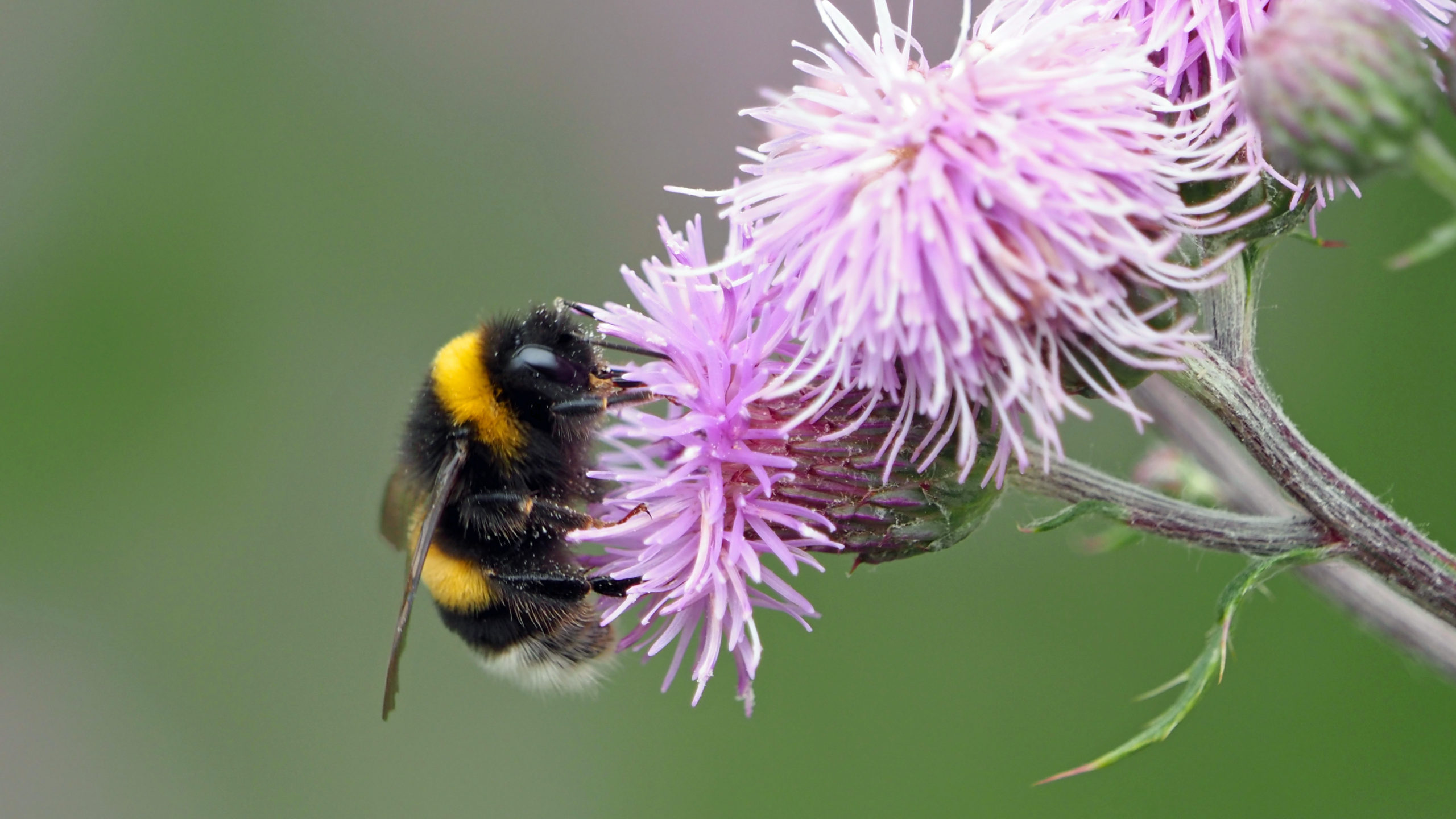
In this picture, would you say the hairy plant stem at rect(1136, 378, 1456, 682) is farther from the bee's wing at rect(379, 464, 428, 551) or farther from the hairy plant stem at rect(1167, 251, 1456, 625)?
the bee's wing at rect(379, 464, 428, 551)

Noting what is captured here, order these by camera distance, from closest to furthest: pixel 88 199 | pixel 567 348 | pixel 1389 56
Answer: pixel 1389 56, pixel 567 348, pixel 88 199

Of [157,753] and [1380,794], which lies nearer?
[1380,794]

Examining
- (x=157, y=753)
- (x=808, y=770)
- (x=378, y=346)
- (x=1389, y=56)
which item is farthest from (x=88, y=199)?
(x=1389, y=56)

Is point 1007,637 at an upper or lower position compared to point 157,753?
upper

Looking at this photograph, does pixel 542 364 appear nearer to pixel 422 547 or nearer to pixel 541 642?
pixel 422 547

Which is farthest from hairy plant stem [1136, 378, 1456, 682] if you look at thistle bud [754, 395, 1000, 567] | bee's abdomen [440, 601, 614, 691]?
bee's abdomen [440, 601, 614, 691]

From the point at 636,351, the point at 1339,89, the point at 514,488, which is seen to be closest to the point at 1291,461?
the point at 1339,89

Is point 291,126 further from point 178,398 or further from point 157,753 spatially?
point 157,753
